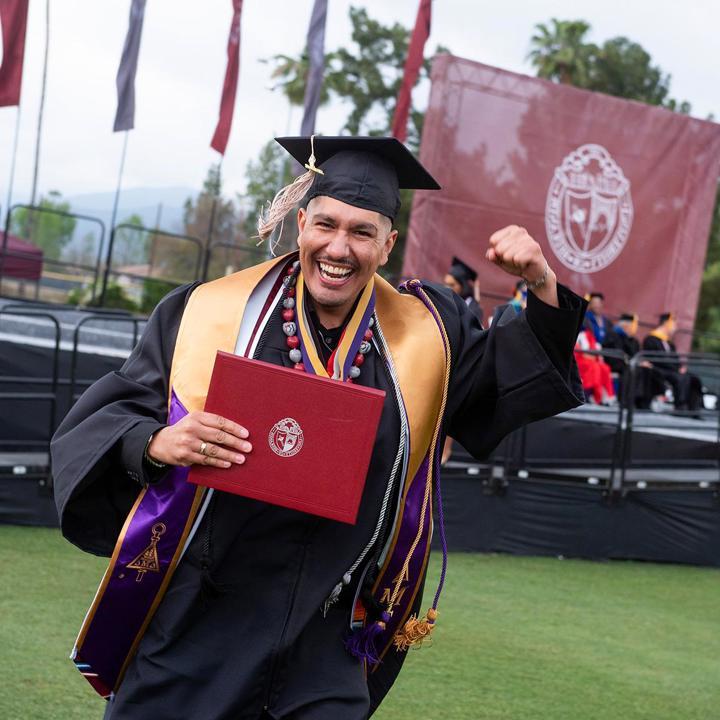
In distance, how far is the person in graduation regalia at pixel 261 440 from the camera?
109 inches

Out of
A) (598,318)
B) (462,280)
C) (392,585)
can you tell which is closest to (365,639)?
(392,585)

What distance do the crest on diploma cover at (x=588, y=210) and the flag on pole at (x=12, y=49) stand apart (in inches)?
287

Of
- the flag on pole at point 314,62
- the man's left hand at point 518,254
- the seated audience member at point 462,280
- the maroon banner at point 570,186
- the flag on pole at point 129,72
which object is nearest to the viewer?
the man's left hand at point 518,254

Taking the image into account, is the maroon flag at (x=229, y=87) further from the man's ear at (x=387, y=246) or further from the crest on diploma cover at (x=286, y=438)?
the crest on diploma cover at (x=286, y=438)

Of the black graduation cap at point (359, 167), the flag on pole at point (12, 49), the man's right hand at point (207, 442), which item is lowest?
the man's right hand at point (207, 442)

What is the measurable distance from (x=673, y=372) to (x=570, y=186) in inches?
115

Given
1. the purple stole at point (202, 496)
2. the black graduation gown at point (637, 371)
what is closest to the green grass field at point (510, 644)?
the purple stole at point (202, 496)

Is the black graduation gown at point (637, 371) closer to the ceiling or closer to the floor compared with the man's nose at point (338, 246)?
closer to the floor

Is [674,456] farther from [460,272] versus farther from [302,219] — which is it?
[302,219]

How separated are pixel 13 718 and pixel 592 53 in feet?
154

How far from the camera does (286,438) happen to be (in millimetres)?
2656

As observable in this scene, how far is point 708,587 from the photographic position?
10133 mm

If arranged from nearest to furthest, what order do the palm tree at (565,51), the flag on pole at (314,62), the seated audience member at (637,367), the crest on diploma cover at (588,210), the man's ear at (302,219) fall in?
1. the man's ear at (302,219)
2. the seated audience member at (637,367)
3. the flag on pole at (314,62)
4. the crest on diploma cover at (588,210)
5. the palm tree at (565,51)

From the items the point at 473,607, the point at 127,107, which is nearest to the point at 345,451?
the point at 473,607
